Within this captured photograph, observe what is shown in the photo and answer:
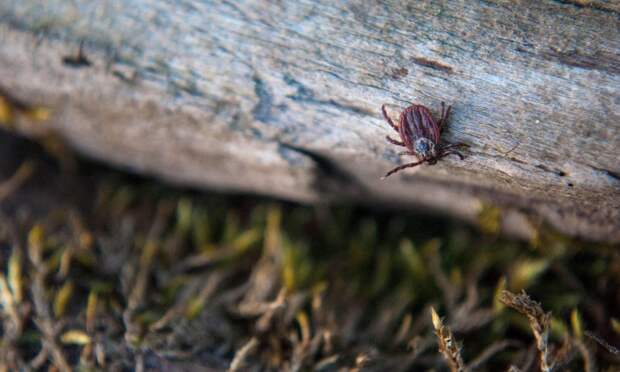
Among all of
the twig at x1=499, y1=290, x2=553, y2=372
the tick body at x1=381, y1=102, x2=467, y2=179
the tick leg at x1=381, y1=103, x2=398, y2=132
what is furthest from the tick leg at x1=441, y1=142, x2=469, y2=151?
the twig at x1=499, y1=290, x2=553, y2=372

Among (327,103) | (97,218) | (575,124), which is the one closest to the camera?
(575,124)

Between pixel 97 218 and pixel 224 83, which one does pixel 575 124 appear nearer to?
pixel 224 83

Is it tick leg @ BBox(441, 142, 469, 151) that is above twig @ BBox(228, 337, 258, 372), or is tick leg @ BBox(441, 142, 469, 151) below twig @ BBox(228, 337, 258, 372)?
above

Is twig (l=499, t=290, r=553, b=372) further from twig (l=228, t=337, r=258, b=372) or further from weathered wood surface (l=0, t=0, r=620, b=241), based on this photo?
twig (l=228, t=337, r=258, b=372)

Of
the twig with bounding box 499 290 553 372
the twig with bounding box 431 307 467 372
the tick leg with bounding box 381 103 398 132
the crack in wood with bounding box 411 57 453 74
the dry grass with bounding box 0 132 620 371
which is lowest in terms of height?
the dry grass with bounding box 0 132 620 371

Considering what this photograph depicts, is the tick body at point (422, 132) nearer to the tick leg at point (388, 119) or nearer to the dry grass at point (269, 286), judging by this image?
the tick leg at point (388, 119)

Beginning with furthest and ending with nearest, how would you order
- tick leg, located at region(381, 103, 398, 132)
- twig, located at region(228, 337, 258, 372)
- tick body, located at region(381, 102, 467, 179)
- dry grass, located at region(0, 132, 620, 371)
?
dry grass, located at region(0, 132, 620, 371) < twig, located at region(228, 337, 258, 372) < tick leg, located at region(381, 103, 398, 132) < tick body, located at region(381, 102, 467, 179)

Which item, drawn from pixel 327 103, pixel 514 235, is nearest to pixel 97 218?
pixel 327 103
